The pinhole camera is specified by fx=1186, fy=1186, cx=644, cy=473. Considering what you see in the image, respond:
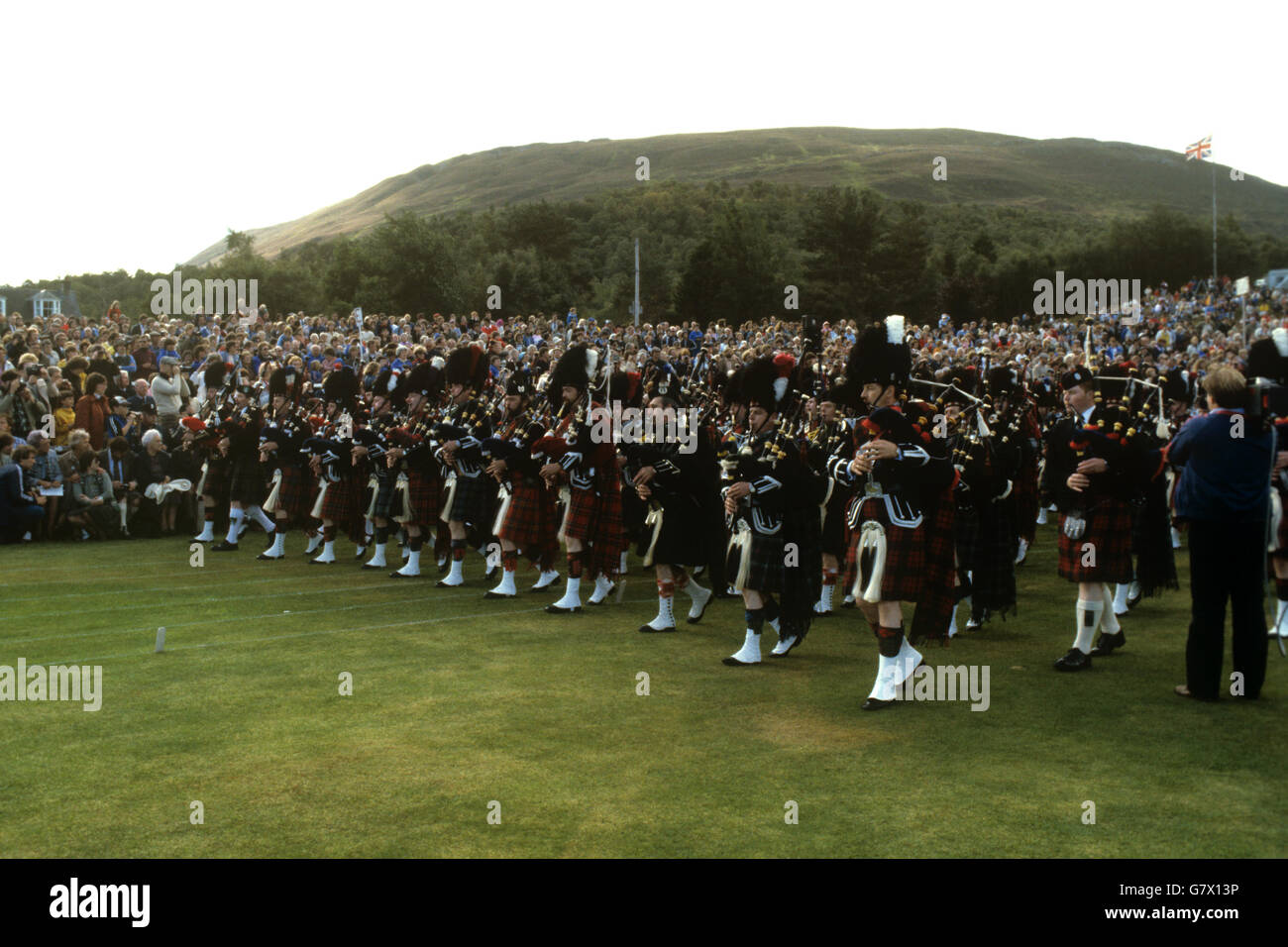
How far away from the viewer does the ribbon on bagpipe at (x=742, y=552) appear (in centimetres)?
838

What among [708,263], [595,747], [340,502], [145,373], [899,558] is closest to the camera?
[595,747]

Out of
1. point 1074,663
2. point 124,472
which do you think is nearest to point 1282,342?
point 1074,663

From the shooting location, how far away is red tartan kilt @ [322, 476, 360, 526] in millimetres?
13688

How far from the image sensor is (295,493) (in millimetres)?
14383

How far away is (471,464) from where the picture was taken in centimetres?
1198

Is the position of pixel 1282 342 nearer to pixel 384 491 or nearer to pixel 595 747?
pixel 595 747

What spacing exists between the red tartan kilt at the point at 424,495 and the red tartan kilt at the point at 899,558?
6.32m

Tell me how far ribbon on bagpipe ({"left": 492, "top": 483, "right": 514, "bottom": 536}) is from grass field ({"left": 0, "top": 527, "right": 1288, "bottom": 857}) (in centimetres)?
119

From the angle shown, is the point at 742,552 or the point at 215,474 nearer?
the point at 742,552

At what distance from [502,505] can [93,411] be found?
8726mm

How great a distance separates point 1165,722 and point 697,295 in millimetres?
54097

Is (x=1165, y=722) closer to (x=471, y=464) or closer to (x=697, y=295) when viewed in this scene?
(x=471, y=464)

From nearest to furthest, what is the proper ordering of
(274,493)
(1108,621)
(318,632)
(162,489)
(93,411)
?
(1108,621) → (318,632) → (274,493) → (162,489) → (93,411)

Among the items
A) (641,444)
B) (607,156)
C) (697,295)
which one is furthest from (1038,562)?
(607,156)
